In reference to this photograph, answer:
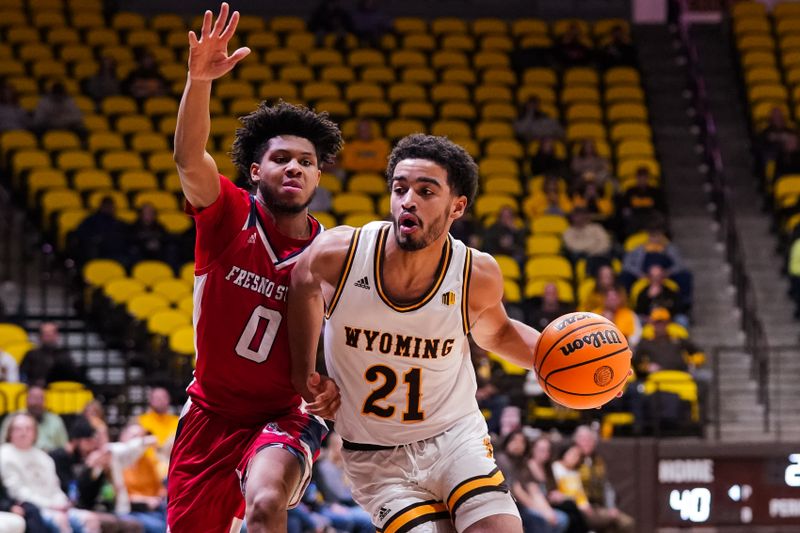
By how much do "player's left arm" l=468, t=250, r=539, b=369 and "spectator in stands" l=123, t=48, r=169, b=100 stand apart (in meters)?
10.8

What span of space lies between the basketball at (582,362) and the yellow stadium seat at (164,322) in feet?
23.2

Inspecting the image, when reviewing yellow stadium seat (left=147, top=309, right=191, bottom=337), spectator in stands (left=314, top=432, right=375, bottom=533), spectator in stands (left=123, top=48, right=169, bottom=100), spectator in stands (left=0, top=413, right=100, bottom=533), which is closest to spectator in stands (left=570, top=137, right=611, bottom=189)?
spectator in stands (left=123, top=48, right=169, bottom=100)

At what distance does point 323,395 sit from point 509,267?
8296mm

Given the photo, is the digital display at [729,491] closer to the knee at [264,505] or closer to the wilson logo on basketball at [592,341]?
the wilson logo on basketball at [592,341]

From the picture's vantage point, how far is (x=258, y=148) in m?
5.91

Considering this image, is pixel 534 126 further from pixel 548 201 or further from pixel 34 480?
pixel 34 480

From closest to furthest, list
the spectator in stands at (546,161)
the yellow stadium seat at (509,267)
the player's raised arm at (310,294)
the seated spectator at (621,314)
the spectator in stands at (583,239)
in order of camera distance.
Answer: the player's raised arm at (310,294)
the seated spectator at (621,314)
the yellow stadium seat at (509,267)
the spectator in stands at (583,239)
the spectator in stands at (546,161)

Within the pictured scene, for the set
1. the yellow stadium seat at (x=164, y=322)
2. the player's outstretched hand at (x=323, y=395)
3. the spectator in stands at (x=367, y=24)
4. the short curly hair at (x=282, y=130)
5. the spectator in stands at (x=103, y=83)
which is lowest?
the player's outstretched hand at (x=323, y=395)

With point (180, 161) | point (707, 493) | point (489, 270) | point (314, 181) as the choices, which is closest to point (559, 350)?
point (489, 270)

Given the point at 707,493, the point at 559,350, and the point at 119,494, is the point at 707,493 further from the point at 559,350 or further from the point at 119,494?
the point at 559,350

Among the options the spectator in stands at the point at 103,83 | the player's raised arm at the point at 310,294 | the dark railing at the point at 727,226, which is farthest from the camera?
the spectator in stands at the point at 103,83

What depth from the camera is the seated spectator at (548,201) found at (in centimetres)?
1466

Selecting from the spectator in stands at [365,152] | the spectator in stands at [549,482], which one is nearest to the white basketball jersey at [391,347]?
the spectator in stands at [549,482]

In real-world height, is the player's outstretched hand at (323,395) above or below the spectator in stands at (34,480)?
above
